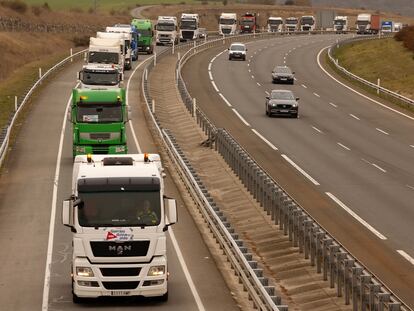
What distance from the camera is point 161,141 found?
48.3 meters

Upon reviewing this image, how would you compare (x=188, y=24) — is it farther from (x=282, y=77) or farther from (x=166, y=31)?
(x=282, y=77)

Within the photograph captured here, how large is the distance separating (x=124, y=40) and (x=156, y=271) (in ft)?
186

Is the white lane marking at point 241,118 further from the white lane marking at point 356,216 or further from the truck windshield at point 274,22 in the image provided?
the truck windshield at point 274,22

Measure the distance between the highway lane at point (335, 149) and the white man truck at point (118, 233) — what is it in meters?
5.84

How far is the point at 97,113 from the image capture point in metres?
40.9

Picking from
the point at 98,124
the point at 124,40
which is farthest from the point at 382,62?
the point at 98,124

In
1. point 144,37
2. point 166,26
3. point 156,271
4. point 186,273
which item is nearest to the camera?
point 156,271

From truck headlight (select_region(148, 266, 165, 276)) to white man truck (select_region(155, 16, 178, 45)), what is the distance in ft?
305

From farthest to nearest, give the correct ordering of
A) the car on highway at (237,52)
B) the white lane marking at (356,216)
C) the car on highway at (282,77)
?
the car on highway at (237,52) → the car on highway at (282,77) → the white lane marking at (356,216)

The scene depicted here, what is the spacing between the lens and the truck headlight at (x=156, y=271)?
21.4 m

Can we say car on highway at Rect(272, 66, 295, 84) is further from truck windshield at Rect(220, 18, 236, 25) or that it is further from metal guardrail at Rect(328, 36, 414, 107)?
truck windshield at Rect(220, 18, 236, 25)

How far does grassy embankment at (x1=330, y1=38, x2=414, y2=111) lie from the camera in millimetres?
87062

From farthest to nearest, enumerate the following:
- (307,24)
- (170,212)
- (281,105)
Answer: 1. (307,24)
2. (281,105)
3. (170,212)

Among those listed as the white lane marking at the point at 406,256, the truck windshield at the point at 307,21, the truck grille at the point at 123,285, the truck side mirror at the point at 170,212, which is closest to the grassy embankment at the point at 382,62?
the truck windshield at the point at 307,21
